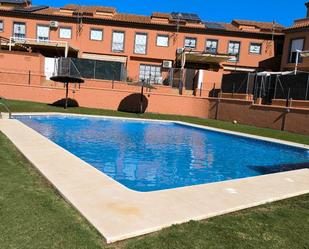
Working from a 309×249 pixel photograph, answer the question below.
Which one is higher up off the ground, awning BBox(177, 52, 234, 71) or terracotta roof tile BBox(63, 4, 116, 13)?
terracotta roof tile BBox(63, 4, 116, 13)

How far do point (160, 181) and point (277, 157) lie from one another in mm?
6506

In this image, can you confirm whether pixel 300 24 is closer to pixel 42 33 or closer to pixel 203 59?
pixel 203 59

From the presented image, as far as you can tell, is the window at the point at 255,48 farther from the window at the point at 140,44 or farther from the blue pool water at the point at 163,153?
the blue pool water at the point at 163,153

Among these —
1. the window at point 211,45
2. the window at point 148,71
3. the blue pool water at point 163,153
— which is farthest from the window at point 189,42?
the blue pool water at point 163,153

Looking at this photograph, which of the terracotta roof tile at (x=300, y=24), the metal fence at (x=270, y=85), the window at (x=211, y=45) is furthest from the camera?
the window at (x=211, y=45)

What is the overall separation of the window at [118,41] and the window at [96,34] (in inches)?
52.0

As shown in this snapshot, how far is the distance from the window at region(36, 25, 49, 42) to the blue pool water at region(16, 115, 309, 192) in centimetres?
1611

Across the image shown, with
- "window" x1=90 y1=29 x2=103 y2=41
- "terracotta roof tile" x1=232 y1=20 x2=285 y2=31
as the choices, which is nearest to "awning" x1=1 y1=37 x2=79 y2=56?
"window" x1=90 y1=29 x2=103 y2=41

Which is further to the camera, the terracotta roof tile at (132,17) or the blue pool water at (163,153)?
the terracotta roof tile at (132,17)

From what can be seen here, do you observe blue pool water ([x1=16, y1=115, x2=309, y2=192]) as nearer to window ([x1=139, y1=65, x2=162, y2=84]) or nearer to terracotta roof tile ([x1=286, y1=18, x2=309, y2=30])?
window ([x1=139, y1=65, x2=162, y2=84])

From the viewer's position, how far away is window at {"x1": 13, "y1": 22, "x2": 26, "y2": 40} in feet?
109

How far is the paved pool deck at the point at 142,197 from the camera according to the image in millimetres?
4797

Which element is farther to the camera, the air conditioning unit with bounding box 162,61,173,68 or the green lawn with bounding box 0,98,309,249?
the air conditioning unit with bounding box 162,61,173,68

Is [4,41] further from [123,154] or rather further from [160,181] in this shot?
[160,181]
